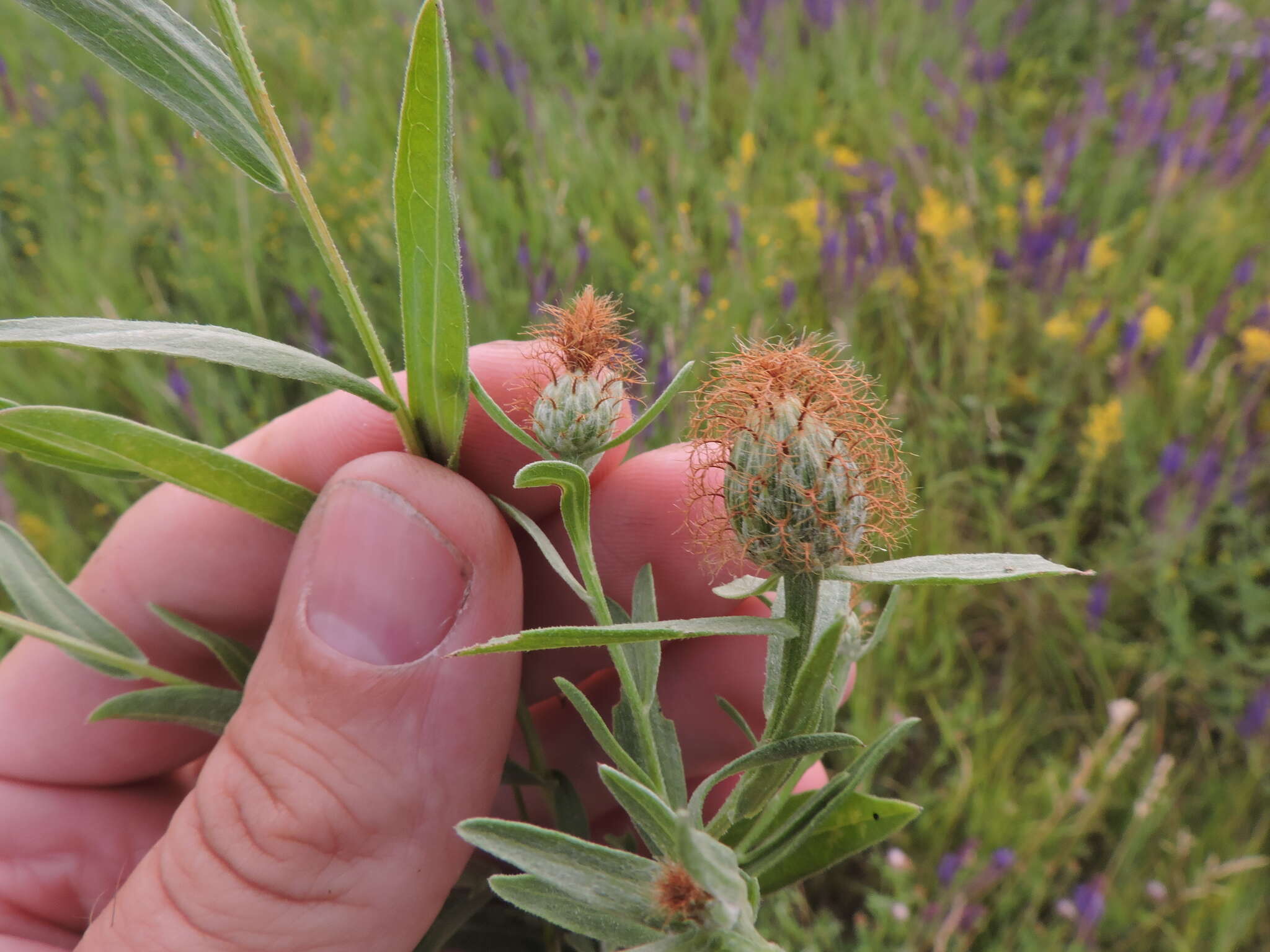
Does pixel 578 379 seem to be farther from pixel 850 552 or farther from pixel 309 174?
pixel 309 174

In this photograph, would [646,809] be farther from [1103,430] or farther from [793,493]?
[1103,430]

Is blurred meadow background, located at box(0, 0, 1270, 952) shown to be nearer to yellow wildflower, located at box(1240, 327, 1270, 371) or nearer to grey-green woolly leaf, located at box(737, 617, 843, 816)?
yellow wildflower, located at box(1240, 327, 1270, 371)

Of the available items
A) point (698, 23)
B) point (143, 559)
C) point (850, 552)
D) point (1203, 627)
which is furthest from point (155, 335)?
point (698, 23)

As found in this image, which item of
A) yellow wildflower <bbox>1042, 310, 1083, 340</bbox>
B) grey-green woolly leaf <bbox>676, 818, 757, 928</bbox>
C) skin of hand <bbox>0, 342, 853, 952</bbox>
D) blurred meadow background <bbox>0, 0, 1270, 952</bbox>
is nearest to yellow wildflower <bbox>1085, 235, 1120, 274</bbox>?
blurred meadow background <bbox>0, 0, 1270, 952</bbox>

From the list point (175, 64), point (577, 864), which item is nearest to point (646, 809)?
point (577, 864)

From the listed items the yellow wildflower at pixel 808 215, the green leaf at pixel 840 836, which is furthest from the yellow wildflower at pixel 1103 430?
the green leaf at pixel 840 836
